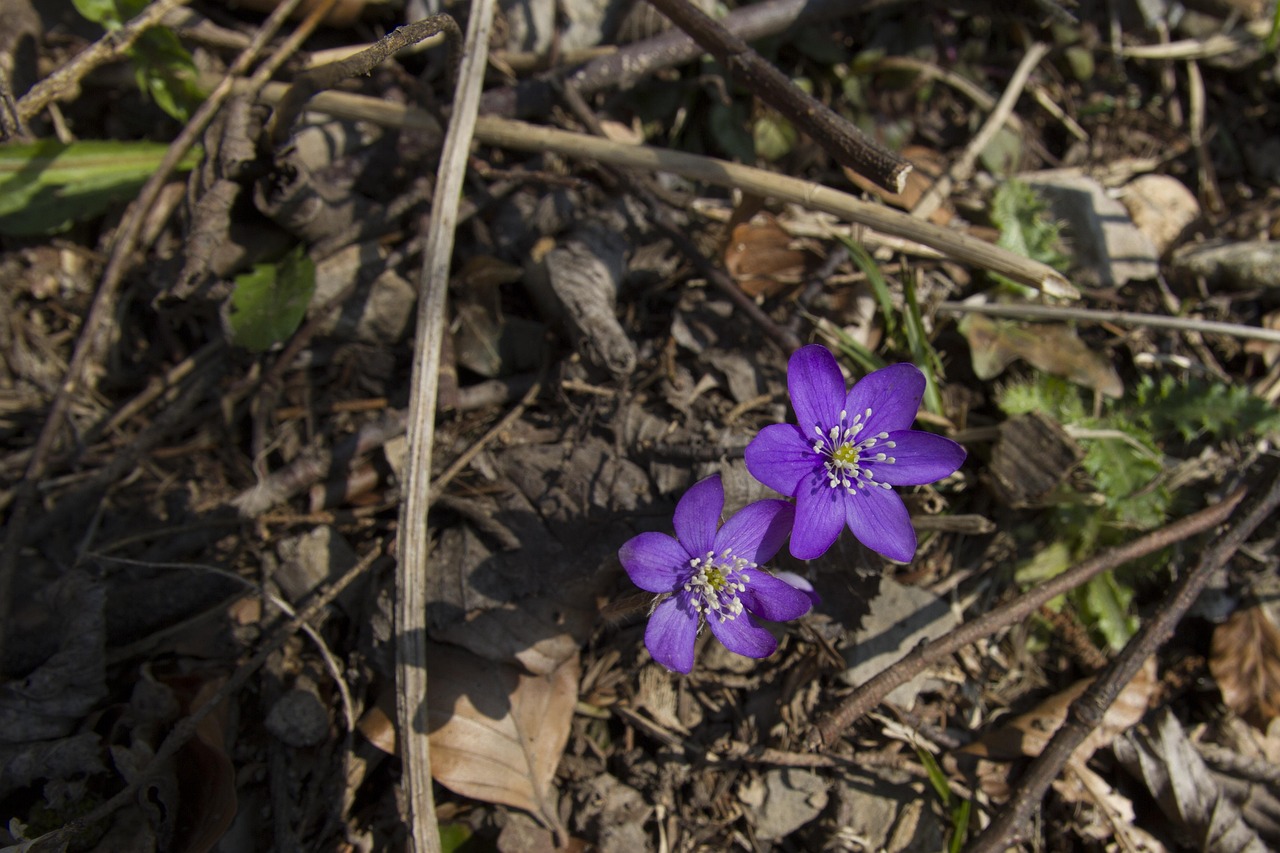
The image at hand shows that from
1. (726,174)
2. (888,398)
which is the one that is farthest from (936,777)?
(726,174)

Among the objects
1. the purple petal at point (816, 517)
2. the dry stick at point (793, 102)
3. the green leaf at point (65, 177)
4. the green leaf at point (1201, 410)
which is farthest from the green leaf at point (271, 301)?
the green leaf at point (1201, 410)

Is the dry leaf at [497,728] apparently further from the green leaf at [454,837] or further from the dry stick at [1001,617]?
the dry stick at [1001,617]

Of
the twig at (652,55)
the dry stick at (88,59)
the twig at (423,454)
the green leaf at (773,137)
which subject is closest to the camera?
the twig at (423,454)

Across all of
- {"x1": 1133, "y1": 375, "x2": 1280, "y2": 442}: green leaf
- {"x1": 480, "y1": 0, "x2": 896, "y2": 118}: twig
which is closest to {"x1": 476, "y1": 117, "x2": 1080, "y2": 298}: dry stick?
{"x1": 480, "y1": 0, "x2": 896, "y2": 118}: twig

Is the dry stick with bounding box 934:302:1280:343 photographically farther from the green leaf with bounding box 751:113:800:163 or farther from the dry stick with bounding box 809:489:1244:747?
the green leaf with bounding box 751:113:800:163

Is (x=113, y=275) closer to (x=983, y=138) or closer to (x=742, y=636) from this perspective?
(x=742, y=636)

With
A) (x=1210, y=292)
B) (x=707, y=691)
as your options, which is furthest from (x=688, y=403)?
(x=1210, y=292)

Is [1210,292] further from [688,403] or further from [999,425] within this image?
[688,403]
